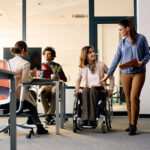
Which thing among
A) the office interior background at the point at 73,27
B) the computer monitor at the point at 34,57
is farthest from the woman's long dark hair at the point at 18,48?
the office interior background at the point at 73,27

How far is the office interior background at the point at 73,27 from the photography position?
5.50 m

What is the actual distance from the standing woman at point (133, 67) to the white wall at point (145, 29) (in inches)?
71.6

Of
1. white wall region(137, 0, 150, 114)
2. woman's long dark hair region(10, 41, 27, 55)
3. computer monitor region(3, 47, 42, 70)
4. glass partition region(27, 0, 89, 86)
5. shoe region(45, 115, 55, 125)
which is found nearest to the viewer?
woman's long dark hair region(10, 41, 27, 55)

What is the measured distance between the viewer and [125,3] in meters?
5.51

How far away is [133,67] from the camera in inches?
137

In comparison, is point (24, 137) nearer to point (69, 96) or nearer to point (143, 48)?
point (143, 48)

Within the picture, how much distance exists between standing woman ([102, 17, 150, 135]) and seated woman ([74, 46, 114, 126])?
19 cm

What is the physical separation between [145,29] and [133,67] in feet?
7.00

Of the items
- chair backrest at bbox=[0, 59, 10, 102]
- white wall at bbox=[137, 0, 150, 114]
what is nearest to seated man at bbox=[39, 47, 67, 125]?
chair backrest at bbox=[0, 59, 10, 102]

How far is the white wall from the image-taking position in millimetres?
5320

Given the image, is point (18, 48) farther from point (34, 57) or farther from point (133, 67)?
point (133, 67)

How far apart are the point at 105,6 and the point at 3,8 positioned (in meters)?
2.27

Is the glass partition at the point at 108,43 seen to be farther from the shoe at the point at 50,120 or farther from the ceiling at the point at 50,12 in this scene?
the shoe at the point at 50,120

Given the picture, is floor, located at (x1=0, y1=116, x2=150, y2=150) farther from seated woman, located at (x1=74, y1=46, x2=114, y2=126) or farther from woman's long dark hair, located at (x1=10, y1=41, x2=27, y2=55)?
woman's long dark hair, located at (x1=10, y1=41, x2=27, y2=55)
